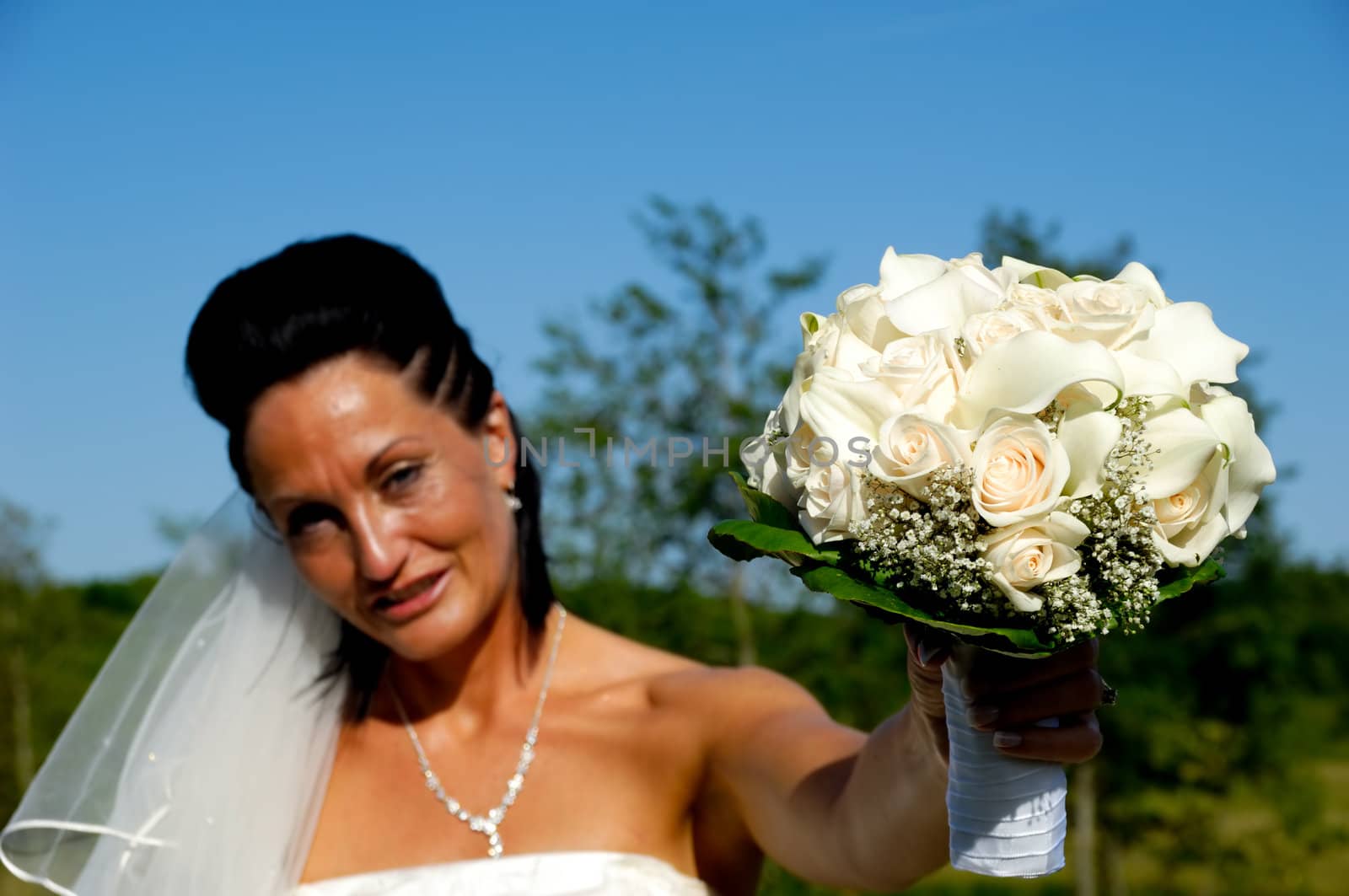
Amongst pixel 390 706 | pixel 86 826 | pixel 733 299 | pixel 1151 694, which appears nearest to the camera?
pixel 86 826

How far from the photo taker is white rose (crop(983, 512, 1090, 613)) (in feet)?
5.59

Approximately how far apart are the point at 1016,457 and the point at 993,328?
0.75 ft

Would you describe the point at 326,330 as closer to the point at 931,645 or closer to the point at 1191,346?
the point at 931,645

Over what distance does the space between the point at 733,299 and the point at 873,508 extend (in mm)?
6231

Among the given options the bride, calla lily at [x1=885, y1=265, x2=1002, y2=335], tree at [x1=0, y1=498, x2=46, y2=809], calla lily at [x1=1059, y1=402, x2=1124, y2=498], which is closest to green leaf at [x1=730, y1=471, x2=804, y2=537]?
calla lily at [x1=885, y1=265, x2=1002, y2=335]

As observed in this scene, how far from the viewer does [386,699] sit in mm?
3893

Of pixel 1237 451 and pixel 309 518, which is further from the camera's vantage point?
pixel 309 518

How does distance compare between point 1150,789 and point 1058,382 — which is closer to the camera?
point 1058,382

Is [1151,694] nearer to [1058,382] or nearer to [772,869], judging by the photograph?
[772,869]

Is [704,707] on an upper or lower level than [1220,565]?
lower

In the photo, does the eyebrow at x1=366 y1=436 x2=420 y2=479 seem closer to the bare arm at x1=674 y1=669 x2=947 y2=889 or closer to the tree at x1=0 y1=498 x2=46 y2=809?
the bare arm at x1=674 y1=669 x2=947 y2=889

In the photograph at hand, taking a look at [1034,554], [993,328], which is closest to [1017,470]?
[1034,554]

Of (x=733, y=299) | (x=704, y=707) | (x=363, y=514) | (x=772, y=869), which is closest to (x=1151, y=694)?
(x=772, y=869)

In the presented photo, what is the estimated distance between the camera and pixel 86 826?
3527 mm
